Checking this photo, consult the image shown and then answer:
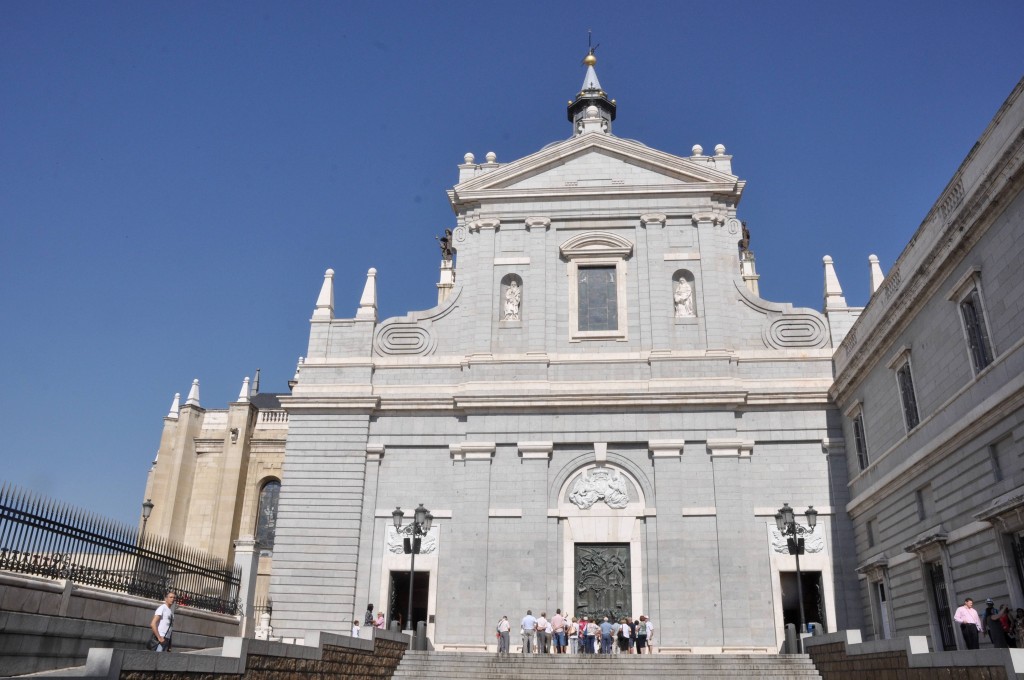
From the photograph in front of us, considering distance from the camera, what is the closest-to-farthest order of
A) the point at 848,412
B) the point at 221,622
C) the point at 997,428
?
1. the point at 997,428
2. the point at 221,622
3. the point at 848,412

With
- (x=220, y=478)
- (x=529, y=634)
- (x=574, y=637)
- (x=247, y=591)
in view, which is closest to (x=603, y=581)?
(x=574, y=637)

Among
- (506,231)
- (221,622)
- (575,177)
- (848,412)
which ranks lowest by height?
(221,622)

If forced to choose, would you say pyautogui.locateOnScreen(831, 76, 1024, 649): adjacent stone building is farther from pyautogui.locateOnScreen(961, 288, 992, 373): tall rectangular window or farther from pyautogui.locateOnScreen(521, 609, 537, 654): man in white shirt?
pyautogui.locateOnScreen(521, 609, 537, 654): man in white shirt

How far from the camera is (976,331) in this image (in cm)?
1672

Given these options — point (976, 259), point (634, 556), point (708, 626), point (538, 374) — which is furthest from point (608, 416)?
point (976, 259)

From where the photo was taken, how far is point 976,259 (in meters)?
16.5

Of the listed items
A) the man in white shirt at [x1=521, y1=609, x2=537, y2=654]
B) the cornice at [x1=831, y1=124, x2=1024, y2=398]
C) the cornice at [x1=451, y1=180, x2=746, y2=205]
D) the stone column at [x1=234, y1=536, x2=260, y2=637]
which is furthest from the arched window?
the cornice at [x1=831, y1=124, x2=1024, y2=398]

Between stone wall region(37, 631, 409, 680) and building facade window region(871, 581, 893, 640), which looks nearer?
stone wall region(37, 631, 409, 680)

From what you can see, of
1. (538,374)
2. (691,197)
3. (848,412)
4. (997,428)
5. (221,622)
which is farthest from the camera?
(691,197)

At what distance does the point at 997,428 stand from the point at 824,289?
1246cm

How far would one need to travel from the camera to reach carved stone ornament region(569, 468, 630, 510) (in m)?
25.3

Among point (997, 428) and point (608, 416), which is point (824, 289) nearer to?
point (608, 416)

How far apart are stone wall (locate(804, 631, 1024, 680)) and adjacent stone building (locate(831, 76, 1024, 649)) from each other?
2038 millimetres

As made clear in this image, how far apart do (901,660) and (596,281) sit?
16354 millimetres
